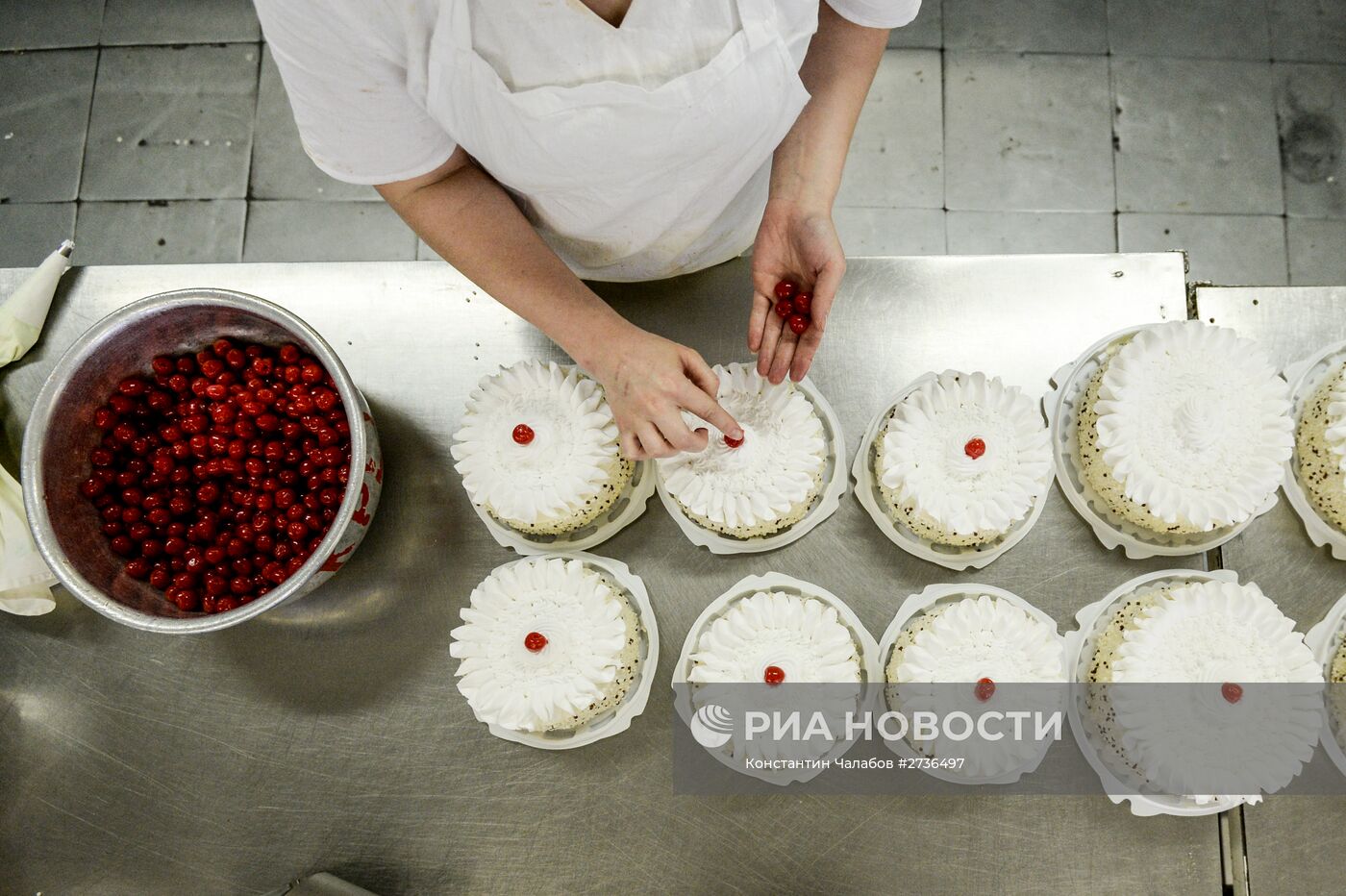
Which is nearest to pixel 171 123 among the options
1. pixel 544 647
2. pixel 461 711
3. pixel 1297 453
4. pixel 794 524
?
pixel 461 711

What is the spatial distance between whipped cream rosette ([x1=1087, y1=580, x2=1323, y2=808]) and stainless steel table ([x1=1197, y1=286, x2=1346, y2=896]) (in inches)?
5.6

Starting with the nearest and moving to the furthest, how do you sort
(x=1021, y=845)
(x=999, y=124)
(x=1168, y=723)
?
(x=1168, y=723)
(x=1021, y=845)
(x=999, y=124)

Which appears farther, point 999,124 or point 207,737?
point 999,124

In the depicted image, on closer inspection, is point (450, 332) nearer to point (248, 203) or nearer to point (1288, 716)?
point (1288, 716)

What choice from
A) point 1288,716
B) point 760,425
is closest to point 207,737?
point 760,425

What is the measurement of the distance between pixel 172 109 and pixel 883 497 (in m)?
2.97

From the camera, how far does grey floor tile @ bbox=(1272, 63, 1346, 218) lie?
292 centimetres

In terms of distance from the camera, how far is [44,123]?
311 centimetres

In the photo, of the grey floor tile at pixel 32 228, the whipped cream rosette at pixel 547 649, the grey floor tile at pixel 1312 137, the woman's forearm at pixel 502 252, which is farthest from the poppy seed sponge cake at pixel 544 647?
the grey floor tile at pixel 1312 137

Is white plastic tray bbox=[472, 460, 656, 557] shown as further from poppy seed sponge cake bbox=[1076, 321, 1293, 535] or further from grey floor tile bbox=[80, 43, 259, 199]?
grey floor tile bbox=[80, 43, 259, 199]

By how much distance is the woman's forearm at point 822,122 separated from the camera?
1.40 metres

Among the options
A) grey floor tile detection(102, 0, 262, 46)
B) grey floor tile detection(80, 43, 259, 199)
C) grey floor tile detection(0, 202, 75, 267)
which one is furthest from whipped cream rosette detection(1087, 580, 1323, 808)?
grey floor tile detection(0, 202, 75, 267)

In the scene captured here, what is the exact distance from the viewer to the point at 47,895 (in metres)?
1.59

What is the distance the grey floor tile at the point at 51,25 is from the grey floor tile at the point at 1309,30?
4231mm
